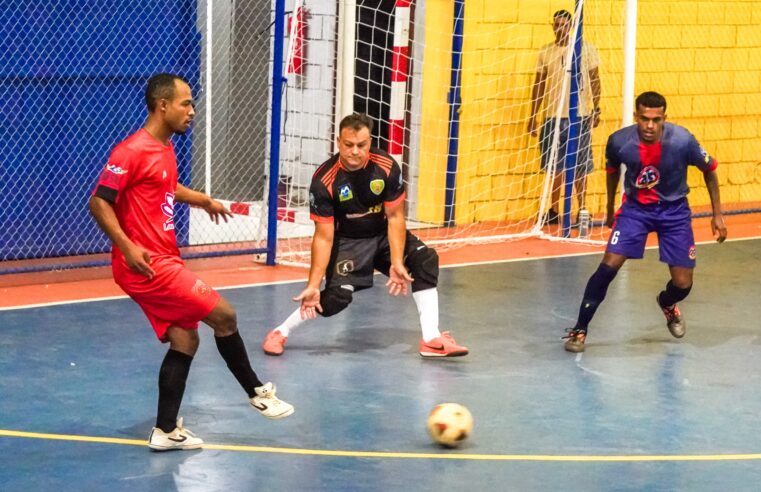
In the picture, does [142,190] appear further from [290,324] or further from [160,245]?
[290,324]

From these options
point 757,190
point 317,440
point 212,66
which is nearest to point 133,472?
point 317,440

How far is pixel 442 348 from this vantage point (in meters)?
9.00

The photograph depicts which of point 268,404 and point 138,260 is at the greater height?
point 138,260

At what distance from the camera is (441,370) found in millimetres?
8766

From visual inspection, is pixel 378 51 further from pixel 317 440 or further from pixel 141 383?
pixel 317 440

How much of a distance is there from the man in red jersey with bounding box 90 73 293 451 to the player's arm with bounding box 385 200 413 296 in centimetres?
158

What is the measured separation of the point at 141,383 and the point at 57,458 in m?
1.53

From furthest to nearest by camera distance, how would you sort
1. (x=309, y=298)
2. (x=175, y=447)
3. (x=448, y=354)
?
1. (x=448, y=354)
2. (x=309, y=298)
3. (x=175, y=447)

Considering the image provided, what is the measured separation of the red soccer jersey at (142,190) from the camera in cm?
655

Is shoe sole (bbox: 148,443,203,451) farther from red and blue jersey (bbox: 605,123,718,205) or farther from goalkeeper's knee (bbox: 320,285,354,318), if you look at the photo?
red and blue jersey (bbox: 605,123,718,205)

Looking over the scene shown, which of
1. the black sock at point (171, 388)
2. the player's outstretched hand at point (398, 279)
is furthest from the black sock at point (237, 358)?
the player's outstretched hand at point (398, 279)

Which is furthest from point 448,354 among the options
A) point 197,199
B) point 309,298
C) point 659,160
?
point 197,199

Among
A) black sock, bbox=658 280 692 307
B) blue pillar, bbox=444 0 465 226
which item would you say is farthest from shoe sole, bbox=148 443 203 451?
blue pillar, bbox=444 0 465 226

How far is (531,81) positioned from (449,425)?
8370 millimetres
